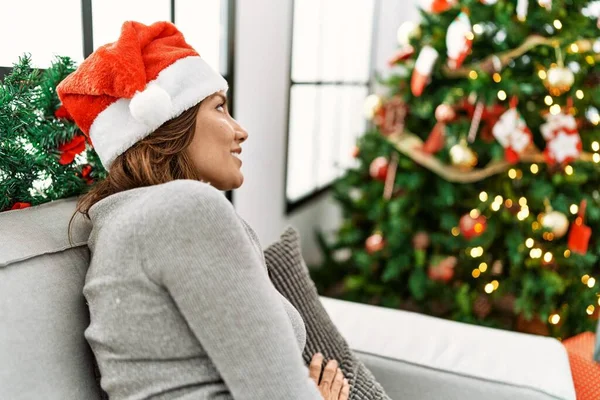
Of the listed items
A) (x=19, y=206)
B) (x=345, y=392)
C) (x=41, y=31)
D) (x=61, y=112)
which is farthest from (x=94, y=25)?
(x=345, y=392)

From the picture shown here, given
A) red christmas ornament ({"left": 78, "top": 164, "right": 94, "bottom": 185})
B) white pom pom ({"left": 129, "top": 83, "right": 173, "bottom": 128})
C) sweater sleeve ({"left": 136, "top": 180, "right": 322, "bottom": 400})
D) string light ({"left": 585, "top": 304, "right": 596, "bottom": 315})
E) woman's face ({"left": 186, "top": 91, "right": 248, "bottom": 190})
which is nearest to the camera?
sweater sleeve ({"left": 136, "top": 180, "right": 322, "bottom": 400})

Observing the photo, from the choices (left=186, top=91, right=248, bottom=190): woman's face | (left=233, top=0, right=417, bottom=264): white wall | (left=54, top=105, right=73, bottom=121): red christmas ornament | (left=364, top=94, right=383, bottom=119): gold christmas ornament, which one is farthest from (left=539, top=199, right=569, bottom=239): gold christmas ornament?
(left=54, top=105, right=73, bottom=121): red christmas ornament

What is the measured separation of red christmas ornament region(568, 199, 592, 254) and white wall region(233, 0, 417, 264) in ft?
4.18

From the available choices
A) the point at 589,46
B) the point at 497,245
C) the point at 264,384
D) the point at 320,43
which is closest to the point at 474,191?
the point at 497,245

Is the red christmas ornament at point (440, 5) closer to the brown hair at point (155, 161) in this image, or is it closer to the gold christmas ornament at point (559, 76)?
the gold christmas ornament at point (559, 76)

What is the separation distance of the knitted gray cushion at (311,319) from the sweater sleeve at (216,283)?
1.53 ft

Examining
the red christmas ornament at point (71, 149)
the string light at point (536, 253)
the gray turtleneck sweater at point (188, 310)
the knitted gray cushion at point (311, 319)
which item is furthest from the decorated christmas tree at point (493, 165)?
the gray turtleneck sweater at point (188, 310)

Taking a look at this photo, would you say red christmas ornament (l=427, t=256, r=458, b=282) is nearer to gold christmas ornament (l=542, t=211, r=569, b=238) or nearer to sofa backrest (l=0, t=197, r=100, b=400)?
gold christmas ornament (l=542, t=211, r=569, b=238)

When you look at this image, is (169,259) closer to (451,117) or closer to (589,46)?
(451,117)

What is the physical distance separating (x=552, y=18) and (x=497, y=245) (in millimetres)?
993

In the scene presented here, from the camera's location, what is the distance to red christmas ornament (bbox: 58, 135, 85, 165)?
118 cm

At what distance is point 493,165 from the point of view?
234cm

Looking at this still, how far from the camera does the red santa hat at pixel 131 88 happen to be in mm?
951

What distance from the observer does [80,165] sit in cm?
124
